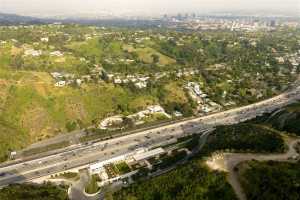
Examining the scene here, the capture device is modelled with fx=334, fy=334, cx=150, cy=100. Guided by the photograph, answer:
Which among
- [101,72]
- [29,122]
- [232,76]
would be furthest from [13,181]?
[232,76]

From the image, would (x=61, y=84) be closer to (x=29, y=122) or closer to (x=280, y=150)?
(x=29, y=122)

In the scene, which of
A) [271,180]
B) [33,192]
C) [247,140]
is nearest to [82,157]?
[33,192]

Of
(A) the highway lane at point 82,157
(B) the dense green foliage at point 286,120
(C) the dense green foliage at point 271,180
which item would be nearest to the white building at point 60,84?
(A) the highway lane at point 82,157

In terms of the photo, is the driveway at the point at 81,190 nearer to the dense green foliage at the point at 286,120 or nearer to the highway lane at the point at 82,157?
the highway lane at the point at 82,157

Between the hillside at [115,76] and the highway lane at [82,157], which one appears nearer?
the highway lane at [82,157]

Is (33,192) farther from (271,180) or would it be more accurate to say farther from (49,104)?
(49,104)

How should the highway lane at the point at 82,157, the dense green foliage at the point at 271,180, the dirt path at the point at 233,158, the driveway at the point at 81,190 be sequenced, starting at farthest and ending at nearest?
the highway lane at the point at 82,157, the driveway at the point at 81,190, the dirt path at the point at 233,158, the dense green foliage at the point at 271,180
